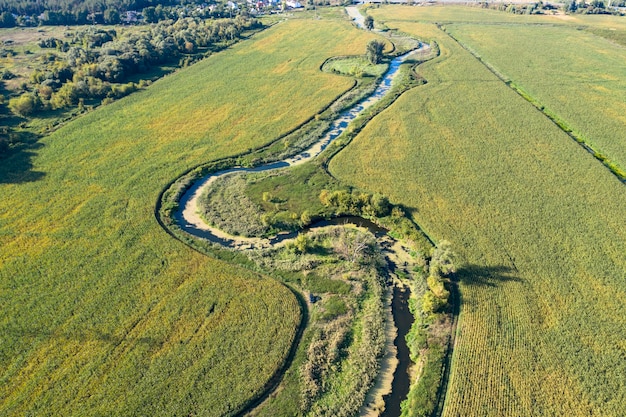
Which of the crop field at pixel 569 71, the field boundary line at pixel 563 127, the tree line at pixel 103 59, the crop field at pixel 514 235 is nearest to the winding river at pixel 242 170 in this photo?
the crop field at pixel 514 235

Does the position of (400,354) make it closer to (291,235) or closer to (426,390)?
(426,390)

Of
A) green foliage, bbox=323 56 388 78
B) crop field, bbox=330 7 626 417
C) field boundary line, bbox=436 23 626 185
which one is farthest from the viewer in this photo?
green foliage, bbox=323 56 388 78

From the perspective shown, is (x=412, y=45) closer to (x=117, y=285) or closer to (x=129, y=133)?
(x=129, y=133)

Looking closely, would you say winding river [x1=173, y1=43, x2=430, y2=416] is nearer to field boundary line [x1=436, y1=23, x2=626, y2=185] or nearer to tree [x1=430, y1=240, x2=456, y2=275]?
tree [x1=430, y1=240, x2=456, y2=275]

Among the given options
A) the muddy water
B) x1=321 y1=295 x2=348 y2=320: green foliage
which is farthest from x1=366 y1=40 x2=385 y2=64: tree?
x1=321 y1=295 x2=348 y2=320: green foliage

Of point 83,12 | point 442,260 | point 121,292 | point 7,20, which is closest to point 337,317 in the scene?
point 442,260

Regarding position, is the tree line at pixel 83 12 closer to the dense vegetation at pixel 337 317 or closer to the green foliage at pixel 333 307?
the dense vegetation at pixel 337 317
